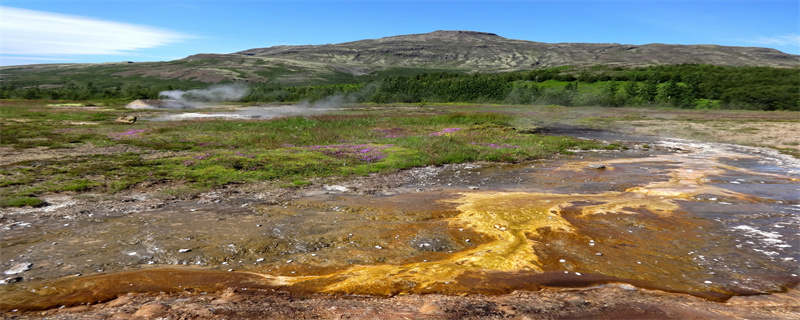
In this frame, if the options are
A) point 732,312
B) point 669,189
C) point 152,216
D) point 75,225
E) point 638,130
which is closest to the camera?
point 732,312

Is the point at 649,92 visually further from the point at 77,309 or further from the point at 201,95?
the point at 201,95

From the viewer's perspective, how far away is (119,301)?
604 cm

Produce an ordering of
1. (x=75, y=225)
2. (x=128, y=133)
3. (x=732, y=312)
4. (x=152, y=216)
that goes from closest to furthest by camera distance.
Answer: (x=732, y=312)
(x=75, y=225)
(x=152, y=216)
(x=128, y=133)

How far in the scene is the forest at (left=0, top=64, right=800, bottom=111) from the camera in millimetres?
62203

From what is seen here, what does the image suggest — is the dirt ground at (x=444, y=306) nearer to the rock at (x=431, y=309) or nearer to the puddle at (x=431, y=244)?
the rock at (x=431, y=309)

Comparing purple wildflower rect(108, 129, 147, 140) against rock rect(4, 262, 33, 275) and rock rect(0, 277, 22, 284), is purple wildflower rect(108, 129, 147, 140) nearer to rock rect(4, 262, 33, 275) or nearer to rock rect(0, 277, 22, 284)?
rock rect(4, 262, 33, 275)

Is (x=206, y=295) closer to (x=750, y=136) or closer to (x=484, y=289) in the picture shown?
(x=484, y=289)

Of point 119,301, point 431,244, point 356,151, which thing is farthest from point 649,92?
point 119,301

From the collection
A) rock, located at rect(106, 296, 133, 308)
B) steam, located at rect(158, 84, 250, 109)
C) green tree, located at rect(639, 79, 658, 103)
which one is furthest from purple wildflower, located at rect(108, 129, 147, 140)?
green tree, located at rect(639, 79, 658, 103)

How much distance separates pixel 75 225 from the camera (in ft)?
31.4

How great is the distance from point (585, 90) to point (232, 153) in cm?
7407

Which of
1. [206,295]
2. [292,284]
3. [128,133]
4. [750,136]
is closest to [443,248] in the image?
[292,284]

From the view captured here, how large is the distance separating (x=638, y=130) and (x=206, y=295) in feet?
129

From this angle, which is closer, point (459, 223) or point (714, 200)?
point (459, 223)
